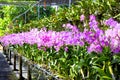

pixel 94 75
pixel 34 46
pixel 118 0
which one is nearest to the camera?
pixel 94 75

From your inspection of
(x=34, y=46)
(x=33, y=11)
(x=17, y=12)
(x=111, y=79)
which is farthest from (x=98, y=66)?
(x=17, y=12)

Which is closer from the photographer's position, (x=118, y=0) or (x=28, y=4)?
(x=118, y=0)

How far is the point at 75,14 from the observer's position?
727 cm

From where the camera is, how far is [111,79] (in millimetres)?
3645

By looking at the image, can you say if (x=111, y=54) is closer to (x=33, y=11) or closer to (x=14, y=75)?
(x=14, y=75)

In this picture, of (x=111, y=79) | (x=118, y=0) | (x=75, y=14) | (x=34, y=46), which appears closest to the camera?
(x=111, y=79)

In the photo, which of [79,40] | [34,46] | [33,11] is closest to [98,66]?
[79,40]

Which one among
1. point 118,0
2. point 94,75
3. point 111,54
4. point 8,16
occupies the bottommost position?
point 8,16

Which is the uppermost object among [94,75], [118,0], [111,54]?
[118,0]

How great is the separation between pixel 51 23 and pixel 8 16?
65.7 feet

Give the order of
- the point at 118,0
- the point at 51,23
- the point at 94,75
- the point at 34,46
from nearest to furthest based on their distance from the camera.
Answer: the point at 94,75, the point at 118,0, the point at 34,46, the point at 51,23

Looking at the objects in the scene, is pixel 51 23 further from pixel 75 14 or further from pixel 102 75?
pixel 102 75

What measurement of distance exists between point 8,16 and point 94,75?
82.5 feet

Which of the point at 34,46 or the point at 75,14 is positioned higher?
the point at 75,14
